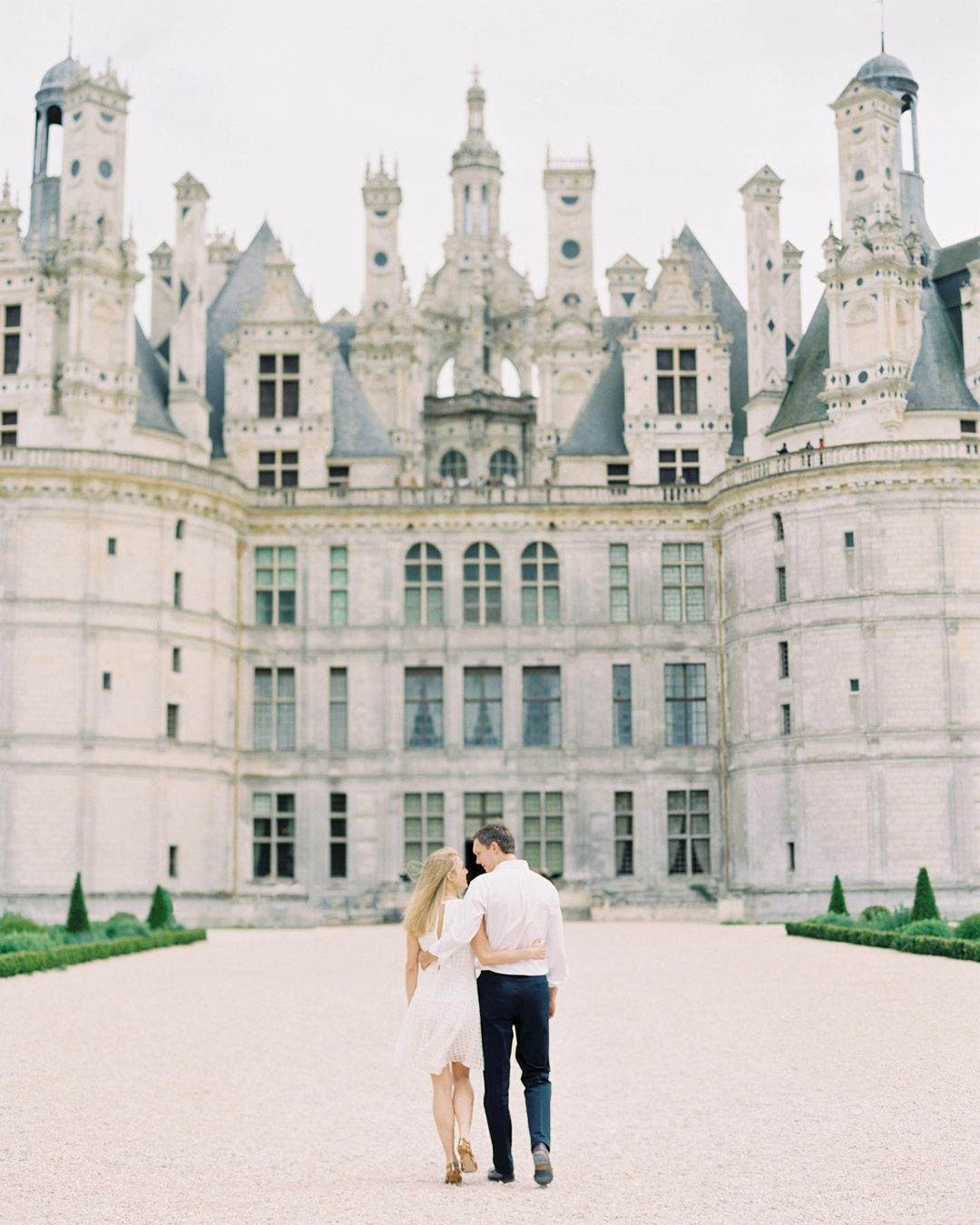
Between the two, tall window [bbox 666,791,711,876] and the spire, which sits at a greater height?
the spire

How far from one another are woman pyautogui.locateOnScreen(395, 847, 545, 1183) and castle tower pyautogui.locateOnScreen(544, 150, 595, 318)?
44.5 m

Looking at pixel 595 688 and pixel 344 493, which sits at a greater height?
pixel 344 493

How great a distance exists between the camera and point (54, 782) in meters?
43.0

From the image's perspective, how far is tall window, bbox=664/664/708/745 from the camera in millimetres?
47844

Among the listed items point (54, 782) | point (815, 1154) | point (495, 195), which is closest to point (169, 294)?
point (54, 782)

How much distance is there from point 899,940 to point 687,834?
17986mm

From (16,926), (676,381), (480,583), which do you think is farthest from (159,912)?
(676,381)

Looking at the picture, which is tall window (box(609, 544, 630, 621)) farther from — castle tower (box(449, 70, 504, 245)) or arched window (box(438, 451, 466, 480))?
castle tower (box(449, 70, 504, 245))

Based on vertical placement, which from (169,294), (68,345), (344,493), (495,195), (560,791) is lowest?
(560,791)

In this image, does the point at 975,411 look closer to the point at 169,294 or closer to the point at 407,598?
the point at 407,598

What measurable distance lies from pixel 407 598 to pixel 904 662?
14302 millimetres

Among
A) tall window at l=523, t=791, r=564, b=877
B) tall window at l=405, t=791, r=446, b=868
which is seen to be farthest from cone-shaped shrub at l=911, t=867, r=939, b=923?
tall window at l=405, t=791, r=446, b=868

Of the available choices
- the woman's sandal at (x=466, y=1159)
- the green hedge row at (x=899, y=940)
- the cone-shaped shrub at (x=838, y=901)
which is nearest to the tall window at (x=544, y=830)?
the cone-shaped shrub at (x=838, y=901)

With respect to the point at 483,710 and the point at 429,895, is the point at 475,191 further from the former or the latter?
the point at 429,895
